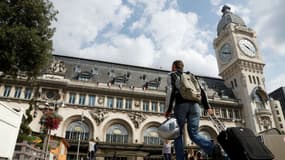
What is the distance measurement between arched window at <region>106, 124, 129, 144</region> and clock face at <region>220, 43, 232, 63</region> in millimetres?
28126

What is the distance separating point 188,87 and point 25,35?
14.0 meters

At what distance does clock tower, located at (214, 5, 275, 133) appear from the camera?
36.9m

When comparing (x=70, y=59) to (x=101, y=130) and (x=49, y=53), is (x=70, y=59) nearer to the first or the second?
(x=101, y=130)

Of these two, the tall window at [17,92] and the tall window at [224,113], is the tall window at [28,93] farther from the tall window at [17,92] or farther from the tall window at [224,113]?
the tall window at [224,113]

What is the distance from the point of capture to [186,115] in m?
4.18

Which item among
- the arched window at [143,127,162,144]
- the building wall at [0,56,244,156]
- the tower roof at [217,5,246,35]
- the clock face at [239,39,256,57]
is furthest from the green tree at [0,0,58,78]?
the tower roof at [217,5,246,35]

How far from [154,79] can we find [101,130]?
1529 cm

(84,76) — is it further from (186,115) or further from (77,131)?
(186,115)

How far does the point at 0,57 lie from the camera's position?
13.9 m

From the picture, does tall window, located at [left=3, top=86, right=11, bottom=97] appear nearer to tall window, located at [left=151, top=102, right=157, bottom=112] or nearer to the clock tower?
tall window, located at [left=151, top=102, right=157, bottom=112]

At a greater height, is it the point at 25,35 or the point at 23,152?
the point at 25,35

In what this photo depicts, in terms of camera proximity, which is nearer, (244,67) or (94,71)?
(94,71)

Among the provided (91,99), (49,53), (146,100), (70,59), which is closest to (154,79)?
(146,100)

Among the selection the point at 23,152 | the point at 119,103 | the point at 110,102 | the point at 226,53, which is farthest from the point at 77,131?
the point at 226,53
